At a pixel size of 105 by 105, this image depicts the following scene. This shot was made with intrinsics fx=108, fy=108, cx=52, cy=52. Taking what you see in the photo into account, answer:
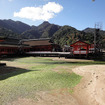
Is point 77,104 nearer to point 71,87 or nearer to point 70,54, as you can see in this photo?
point 71,87

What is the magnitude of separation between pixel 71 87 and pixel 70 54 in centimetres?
1836

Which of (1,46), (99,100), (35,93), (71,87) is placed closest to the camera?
(99,100)

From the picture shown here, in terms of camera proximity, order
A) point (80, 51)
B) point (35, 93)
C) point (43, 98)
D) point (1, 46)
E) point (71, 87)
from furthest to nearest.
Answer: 1. point (1, 46)
2. point (80, 51)
3. point (71, 87)
4. point (35, 93)
5. point (43, 98)

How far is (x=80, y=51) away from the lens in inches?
917

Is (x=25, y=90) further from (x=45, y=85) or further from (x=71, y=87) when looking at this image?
(x=71, y=87)

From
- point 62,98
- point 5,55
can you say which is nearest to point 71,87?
point 62,98

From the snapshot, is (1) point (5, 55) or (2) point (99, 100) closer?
(2) point (99, 100)

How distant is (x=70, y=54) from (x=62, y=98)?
774 inches

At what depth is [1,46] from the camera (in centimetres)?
2639

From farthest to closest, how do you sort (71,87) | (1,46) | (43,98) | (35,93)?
1. (1,46)
2. (71,87)
3. (35,93)
4. (43,98)

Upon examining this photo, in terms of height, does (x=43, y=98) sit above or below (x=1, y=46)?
below

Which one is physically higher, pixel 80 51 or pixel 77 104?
pixel 80 51

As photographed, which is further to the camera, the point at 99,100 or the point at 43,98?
the point at 43,98

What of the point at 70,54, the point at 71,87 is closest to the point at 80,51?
the point at 70,54
